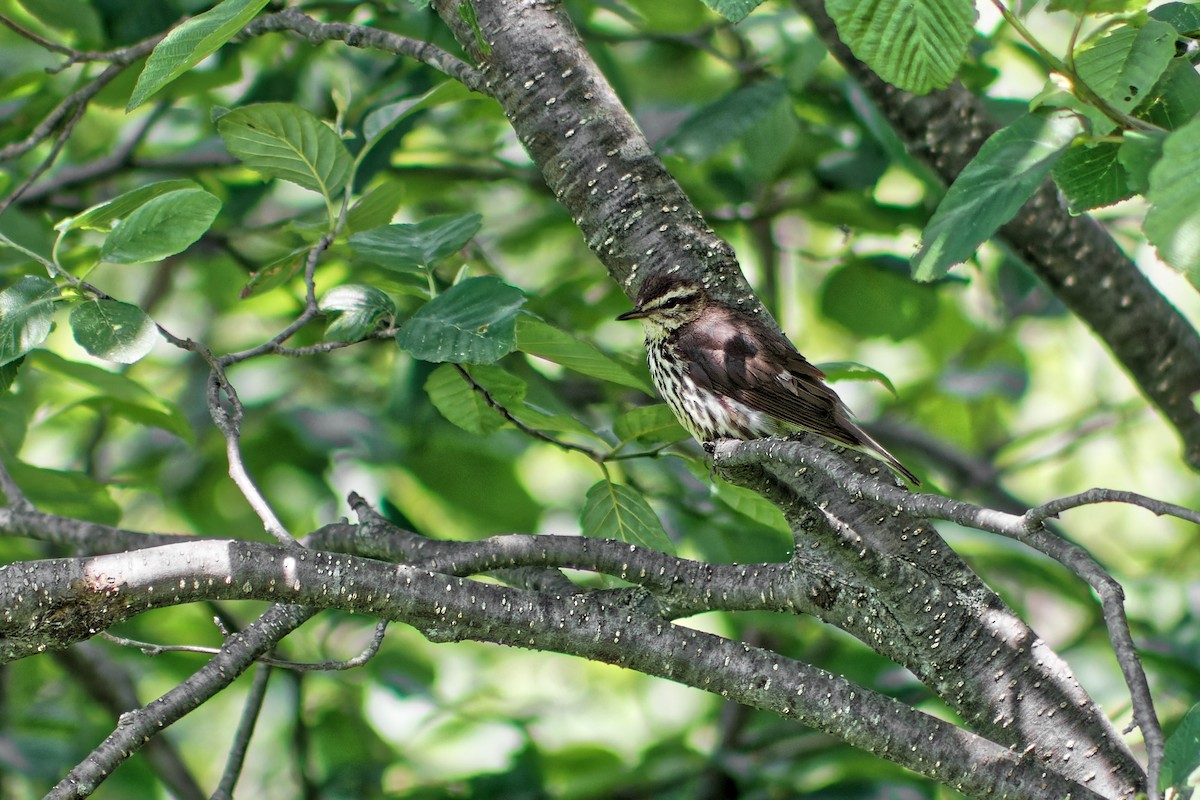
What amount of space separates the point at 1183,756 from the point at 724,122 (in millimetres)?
2656

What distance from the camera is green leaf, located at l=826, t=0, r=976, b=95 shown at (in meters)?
1.65

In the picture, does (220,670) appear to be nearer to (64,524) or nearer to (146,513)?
(64,524)

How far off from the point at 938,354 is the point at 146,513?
443cm

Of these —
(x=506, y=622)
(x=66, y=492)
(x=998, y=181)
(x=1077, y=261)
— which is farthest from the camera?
(x=1077, y=261)

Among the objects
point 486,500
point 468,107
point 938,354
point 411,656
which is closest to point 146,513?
point 411,656

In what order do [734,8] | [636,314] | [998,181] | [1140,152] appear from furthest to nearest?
[636,314]
[734,8]
[998,181]
[1140,152]

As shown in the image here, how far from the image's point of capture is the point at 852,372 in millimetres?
2615

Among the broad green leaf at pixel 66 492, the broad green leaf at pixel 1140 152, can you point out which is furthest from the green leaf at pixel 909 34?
the broad green leaf at pixel 66 492

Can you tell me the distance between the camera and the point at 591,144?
7.96 feet

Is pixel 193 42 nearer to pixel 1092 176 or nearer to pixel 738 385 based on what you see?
pixel 1092 176

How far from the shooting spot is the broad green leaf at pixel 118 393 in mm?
3002

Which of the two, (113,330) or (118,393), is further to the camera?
(118,393)

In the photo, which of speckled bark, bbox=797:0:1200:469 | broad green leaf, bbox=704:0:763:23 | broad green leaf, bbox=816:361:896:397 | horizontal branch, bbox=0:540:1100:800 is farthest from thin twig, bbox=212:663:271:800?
speckled bark, bbox=797:0:1200:469

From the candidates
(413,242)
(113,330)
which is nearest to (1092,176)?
(413,242)
